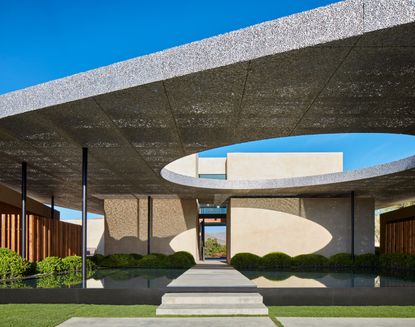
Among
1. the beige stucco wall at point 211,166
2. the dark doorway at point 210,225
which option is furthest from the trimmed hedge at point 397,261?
the beige stucco wall at point 211,166

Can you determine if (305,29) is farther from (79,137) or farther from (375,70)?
(79,137)

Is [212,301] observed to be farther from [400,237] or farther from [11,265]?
[400,237]

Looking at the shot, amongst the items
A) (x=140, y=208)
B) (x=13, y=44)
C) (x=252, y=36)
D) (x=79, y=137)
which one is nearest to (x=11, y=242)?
(x=13, y=44)

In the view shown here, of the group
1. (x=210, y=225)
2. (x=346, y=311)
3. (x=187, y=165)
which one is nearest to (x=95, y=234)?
(x=210, y=225)

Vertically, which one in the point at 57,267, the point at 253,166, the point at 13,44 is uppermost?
the point at 13,44

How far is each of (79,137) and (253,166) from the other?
690 inches

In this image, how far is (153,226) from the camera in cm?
2839

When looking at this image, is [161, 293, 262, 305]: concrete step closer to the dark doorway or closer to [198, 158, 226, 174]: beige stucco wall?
the dark doorway

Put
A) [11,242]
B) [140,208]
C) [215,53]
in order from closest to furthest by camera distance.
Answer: [215,53] → [11,242] → [140,208]

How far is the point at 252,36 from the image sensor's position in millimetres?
6789

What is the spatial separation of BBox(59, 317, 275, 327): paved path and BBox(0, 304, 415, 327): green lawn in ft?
1.51

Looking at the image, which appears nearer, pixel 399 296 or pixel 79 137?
pixel 399 296

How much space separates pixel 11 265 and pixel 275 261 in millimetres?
14203

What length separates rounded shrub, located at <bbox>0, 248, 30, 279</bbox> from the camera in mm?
13641
